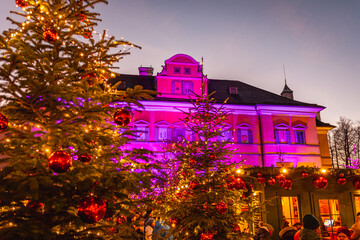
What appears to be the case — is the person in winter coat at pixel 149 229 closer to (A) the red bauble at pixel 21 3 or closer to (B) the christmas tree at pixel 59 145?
(B) the christmas tree at pixel 59 145

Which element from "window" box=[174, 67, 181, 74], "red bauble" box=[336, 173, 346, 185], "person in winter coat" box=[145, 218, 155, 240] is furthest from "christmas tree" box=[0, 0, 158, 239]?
"window" box=[174, 67, 181, 74]

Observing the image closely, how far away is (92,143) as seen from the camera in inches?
163

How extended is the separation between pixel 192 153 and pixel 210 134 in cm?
83

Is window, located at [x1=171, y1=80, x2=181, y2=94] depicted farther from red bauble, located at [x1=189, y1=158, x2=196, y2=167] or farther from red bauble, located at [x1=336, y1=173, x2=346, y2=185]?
red bauble, located at [x1=189, y1=158, x2=196, y2=167]

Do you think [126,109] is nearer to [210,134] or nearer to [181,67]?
[210,134]

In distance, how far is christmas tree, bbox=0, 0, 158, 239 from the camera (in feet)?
9.96

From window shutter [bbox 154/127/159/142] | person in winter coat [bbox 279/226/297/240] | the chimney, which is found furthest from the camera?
the chimney

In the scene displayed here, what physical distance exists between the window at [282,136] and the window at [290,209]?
1096cm

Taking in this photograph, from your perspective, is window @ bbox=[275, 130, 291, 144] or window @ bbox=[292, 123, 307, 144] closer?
window @ bbox=[275, 130, 291, 144]

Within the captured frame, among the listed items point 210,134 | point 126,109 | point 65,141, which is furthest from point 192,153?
point 65,141

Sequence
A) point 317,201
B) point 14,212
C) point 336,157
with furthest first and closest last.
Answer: point 336,157 → point 317,201 → point 14,212

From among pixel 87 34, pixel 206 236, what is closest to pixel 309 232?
pixel 206 236

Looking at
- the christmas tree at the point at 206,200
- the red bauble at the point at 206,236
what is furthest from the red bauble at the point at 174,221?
the red bauble at the point at 206,236

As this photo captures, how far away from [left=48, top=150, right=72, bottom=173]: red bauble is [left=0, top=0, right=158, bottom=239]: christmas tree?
0.4 inches
